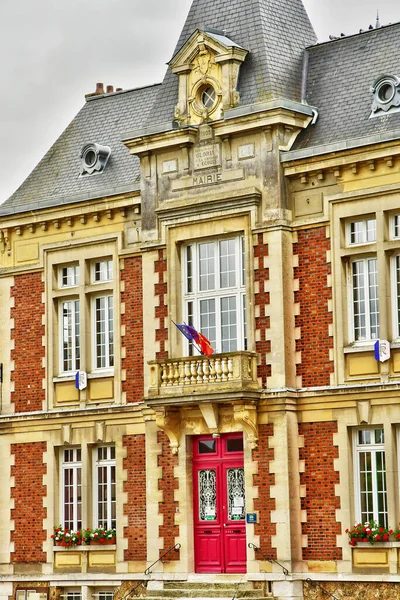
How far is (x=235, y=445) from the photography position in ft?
92.2

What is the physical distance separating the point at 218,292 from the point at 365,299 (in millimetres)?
3089

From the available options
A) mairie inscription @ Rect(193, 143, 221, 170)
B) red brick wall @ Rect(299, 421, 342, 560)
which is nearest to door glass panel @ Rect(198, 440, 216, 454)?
red brick wall @ Rect(299, 421, 342, 560)

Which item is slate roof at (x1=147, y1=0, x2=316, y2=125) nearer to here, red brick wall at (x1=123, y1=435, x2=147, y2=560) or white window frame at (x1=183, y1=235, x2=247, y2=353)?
white window frame at (x1=183, y1=235, x2=247, y2=353)

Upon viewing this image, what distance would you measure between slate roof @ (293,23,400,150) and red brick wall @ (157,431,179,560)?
633cm

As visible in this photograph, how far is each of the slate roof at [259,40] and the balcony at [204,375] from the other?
4.97 meters

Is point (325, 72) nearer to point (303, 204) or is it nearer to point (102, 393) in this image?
point (303, 204)

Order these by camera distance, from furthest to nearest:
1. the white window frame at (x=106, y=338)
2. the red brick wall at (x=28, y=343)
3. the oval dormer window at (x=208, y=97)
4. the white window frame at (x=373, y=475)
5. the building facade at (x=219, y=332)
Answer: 1. the red brick wall at (x=28, y=343)
2. the white window frame at (x=106, y=338)
3. the oval dormer window at (x=208, y=97)
4. the building facade at (x=219, y=332)
5. the white window frame at (x=373, y=475)

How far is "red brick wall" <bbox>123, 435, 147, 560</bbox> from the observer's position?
29.2 metres

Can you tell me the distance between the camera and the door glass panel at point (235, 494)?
27906 mm

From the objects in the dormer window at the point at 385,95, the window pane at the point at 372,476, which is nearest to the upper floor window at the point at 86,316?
the window pane at the point at 372,476

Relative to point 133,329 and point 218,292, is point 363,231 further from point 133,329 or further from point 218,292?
point 133,329

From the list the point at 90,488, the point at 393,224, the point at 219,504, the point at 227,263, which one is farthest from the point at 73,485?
the point at 393,224

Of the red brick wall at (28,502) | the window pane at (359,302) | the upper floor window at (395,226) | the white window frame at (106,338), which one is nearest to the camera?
the upper floor window at (395,226)

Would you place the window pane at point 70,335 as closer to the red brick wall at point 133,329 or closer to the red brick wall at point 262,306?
the red brick wall at point 133,329
